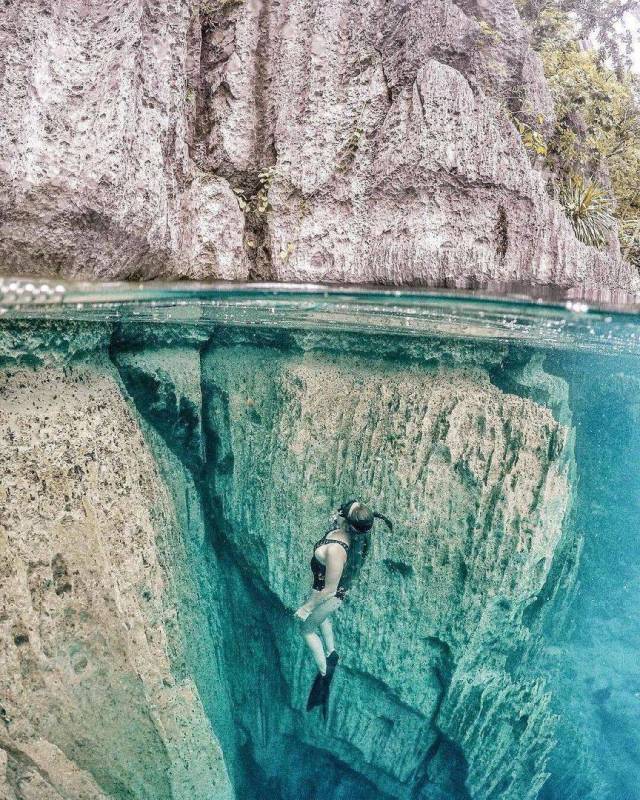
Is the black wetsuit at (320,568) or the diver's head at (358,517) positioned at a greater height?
the diver's head at (358,517)

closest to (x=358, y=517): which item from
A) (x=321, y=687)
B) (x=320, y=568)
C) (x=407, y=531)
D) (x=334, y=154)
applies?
(x=320, y=568)

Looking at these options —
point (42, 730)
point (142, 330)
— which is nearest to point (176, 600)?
point (42, 730)

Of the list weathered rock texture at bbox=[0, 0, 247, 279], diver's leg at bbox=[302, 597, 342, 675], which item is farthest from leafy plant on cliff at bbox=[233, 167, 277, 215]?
diver's leg at bbox=[302, 597, 342, 675]

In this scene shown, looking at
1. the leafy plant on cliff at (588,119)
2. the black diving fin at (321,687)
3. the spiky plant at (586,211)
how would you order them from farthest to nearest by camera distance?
1. the leafy plant on cliff at (588,119)
2. the spiky plant at (586,211)
3. the black diving fin at (321,687)

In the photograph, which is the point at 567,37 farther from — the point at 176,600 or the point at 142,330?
the point at 176,600

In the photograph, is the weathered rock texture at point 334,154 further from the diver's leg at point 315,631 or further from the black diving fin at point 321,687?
the black diving fin at point 321,687

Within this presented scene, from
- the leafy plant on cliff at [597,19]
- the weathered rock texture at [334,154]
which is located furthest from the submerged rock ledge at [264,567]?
the leafy plant on cliff at [597,19]
